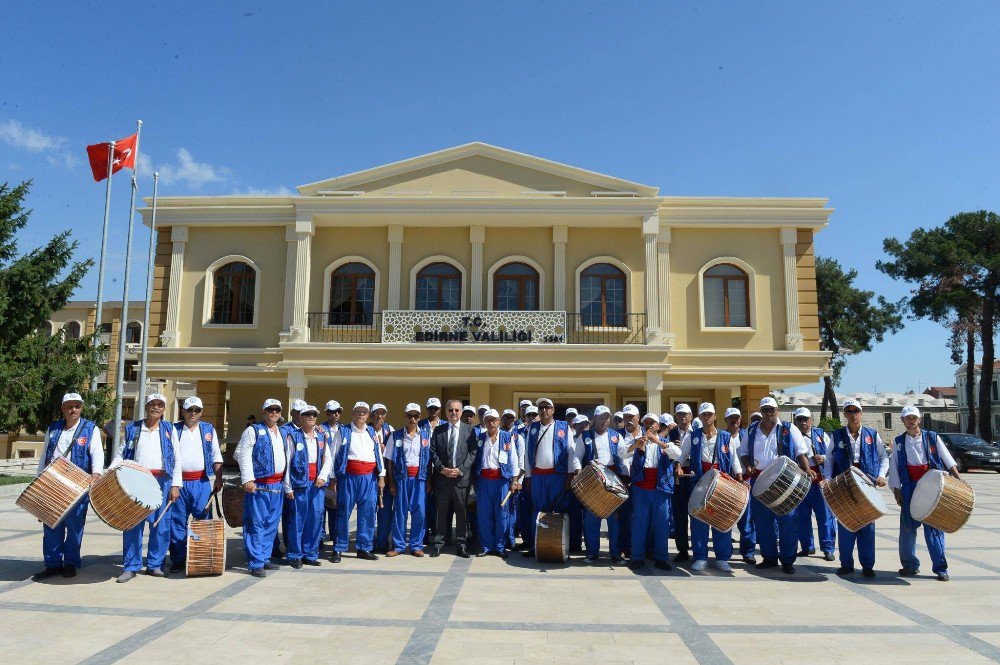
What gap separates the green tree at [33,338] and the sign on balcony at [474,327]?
26.4 feet

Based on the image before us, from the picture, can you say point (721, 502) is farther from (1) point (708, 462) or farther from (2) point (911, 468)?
(2) point (911, 468)

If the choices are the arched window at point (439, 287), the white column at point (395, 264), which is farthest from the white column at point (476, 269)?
the white column at point (395, 264)

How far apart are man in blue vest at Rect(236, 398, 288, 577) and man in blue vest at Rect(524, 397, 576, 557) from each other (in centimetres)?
295

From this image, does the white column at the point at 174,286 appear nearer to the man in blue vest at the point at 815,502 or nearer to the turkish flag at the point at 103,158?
the turkish flag at the point at 103,158

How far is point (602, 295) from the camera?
19.0 metres

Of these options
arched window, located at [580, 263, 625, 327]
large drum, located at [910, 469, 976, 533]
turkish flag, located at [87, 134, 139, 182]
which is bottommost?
large drum, located at [910, 469, 976, 533]

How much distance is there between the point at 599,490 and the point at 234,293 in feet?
48.7

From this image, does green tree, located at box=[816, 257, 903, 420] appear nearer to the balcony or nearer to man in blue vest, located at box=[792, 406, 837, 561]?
the balcony

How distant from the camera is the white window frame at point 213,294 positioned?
62.8ft

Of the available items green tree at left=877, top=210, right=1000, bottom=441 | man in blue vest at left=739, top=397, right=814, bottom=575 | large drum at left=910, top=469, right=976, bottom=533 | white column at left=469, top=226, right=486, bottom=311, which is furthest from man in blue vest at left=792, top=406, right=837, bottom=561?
green tree at left=877, top=210, right=1000, bottom=441

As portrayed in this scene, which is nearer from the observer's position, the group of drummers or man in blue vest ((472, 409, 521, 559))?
the group of drummers

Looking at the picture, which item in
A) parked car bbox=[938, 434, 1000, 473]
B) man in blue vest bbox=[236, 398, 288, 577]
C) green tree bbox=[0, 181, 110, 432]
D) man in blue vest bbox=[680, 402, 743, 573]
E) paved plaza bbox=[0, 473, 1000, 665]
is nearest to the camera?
paved plaza bbox=[0, 473, 1000, 665]

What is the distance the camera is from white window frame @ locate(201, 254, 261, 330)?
754 inches

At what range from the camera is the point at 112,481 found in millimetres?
6562
